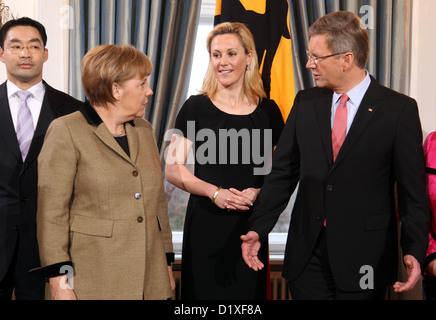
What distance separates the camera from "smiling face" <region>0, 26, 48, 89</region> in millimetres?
2648

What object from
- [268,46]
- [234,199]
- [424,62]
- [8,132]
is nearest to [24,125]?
[8,132]

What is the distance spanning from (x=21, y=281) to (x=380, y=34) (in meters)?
2.90

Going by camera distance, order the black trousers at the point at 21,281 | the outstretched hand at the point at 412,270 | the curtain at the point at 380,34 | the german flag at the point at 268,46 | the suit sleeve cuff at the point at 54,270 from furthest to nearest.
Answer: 1. the curtain at the point at 380,34
2. the german flag at the point at 268,46
3. the black trousers at the point at 21,281
4. the outstretched hand at the point at 412,270
5. the suit sleeve cuff at the point at 54,270

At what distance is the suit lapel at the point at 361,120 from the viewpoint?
2098 mm

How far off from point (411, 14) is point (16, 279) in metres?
3.15

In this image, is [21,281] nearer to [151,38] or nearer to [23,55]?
[23,55]

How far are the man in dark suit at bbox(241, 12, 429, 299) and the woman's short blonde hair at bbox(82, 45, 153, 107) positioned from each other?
0.73 meters

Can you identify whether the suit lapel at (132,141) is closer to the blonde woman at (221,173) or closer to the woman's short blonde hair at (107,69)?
the woman's short blonde hair at (107,69)

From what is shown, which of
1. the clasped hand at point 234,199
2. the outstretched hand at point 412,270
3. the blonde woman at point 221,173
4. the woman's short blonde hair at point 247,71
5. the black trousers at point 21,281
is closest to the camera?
the outstretched hand at point 412,270

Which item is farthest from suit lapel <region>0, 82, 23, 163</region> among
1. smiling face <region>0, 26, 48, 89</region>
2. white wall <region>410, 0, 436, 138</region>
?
white wall <region>410, 0, 436, 138</region>

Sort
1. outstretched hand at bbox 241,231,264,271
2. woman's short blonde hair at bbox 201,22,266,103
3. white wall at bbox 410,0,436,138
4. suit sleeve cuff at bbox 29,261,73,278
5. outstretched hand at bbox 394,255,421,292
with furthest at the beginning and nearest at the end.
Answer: white wall at bbox 410,0,436,138, woman's short blonde hair at bbox 201,22,266,103, outstretched hand at bbox 241,231,264,271, outstretched hand at bbox 394,255,421,292, suit sleeve cuff at bbox 29,261,73,278

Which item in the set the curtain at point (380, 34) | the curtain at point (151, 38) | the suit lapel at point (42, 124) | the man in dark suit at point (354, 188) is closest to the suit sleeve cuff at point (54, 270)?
the suit lapel at point (42, 124)

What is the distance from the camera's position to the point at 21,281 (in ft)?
8.13

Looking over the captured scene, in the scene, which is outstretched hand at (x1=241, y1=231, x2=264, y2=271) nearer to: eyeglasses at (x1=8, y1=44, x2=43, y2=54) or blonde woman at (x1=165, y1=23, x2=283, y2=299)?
blonde woman at (x1=165, y1=23, x2=283, y2=299)
